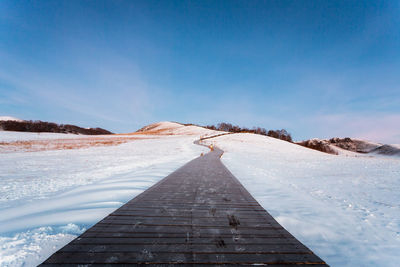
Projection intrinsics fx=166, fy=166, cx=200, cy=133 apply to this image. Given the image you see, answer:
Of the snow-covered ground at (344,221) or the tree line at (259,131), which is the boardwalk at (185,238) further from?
the tree line at (259,131)

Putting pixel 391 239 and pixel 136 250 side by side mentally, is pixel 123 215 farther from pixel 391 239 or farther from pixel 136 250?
pixel 391 239

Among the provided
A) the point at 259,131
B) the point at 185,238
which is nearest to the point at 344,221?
the point at 185,238

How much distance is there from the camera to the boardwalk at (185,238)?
7.46ft

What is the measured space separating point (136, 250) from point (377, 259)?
427cm

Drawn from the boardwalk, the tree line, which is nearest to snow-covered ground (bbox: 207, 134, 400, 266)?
the boardwalk

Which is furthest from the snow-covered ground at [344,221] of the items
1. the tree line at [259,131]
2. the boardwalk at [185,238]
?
the tree line at [259,131]

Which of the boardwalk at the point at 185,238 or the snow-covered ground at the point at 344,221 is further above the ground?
the boardwalk at the point at 185,238

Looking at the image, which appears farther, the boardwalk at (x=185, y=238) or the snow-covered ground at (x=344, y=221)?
the snow-covered ground at (x=344, y=221)

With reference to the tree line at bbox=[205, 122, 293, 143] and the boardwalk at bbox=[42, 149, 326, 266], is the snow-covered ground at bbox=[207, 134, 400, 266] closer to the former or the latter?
the boardwalk at bbox=[42, 149, 326, 266]

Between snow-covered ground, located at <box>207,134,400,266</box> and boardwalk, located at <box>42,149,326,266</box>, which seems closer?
boardwalk, located at <box>42,149,326,266</box>

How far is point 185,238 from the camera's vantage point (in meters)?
2.78

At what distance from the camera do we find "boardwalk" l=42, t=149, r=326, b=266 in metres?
2.27

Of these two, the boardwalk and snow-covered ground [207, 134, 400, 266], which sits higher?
the boardwalk

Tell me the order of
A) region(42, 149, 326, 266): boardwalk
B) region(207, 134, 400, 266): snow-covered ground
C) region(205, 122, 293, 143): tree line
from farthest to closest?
region(205, 122, 293, 143): tree line < region(207, 134, 400, 266): snow-covered ground < region(42, 149, 326, 266): boardwalk
